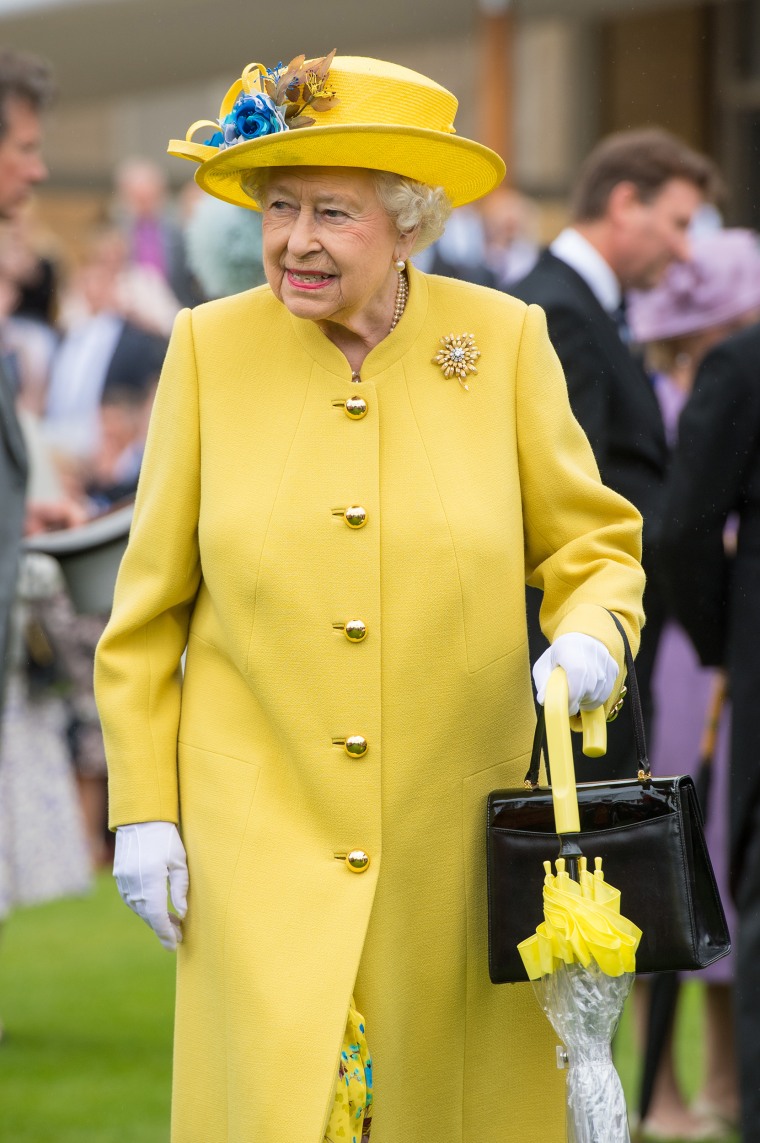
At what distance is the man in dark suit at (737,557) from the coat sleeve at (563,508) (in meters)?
1.08

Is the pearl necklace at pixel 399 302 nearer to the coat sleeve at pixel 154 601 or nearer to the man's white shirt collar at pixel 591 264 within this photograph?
the coat sleeve at pixel 154 601

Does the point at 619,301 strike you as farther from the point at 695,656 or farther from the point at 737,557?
the point at 695,656

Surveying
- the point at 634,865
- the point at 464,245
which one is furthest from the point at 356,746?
the point at 464,245

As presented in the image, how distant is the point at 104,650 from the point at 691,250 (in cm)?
309

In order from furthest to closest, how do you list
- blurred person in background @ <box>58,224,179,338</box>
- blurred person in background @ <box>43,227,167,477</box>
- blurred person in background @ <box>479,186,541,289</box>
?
blurred person in background @ <box>479,186,541,289</box> < blurred person in background @ <box>58,224,179,338</box> < blurred person in background @ <box>43,227,167,477</box>

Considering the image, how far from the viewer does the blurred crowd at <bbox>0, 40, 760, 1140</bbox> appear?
4836mm

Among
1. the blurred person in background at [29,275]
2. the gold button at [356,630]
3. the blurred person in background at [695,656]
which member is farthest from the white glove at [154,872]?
the blurred person in background at [29,275]

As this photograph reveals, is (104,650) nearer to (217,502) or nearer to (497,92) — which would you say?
(217,502)

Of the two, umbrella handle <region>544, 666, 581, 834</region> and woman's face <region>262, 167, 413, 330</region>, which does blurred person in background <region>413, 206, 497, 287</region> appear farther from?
umbrella handle <region>544, 666, 581, 834</region>

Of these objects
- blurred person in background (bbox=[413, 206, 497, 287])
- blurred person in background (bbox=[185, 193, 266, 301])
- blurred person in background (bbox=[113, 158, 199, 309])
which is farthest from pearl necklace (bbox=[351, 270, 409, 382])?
blurred person in background (bbox=[113, 158, 199, 309])

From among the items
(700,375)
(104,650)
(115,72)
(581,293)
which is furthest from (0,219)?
(115,72)

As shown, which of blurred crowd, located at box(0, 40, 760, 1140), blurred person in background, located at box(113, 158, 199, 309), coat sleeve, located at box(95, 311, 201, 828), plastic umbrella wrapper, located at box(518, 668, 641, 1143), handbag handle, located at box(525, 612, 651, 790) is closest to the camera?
plastic umbrella wrapper, located at box(518, 668, 641, 1143)

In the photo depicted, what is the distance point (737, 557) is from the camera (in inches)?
167

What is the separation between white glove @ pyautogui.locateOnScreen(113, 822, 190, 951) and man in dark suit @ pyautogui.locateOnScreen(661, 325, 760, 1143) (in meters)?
1.47
